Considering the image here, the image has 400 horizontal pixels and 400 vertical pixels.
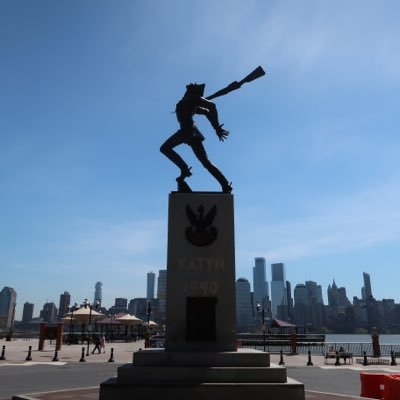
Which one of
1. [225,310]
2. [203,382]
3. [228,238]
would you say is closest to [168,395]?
[203,382]

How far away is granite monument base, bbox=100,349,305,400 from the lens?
25.7 feet

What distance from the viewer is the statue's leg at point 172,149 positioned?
11.0 meters

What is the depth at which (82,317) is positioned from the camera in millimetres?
40906

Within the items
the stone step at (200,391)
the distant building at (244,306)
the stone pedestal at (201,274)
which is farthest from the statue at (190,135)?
the distant building at (244,306)

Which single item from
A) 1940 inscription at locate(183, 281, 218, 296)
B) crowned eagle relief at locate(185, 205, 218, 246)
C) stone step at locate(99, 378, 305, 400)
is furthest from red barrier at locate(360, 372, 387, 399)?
crowned eagle relief at locate(185, 205, 218, 246)

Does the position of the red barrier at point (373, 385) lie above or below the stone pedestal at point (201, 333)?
below

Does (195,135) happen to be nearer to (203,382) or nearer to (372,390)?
(203,382)

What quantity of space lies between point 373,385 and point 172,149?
7.97m


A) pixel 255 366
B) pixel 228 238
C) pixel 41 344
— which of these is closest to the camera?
pixel 255 366

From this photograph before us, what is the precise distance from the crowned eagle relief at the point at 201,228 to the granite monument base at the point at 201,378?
243 centimetres

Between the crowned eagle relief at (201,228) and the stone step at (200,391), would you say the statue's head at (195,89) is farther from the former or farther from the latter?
the stone step at (200,391)

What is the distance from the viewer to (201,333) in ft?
29.9

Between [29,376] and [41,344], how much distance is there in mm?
19602

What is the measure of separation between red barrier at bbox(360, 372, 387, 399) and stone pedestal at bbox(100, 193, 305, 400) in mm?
4202
